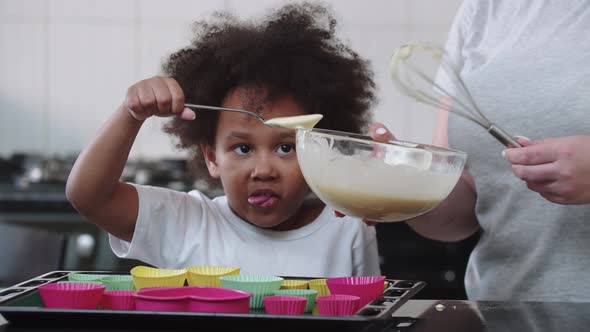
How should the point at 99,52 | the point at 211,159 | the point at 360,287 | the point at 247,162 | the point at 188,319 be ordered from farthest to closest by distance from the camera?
the point at 99,52, the point at 211,159, the point at 247,162, the point at 360,287, the point at 188,319

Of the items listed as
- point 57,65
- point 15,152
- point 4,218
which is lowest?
point 4,218

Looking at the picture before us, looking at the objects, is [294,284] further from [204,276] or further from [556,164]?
[556,164]

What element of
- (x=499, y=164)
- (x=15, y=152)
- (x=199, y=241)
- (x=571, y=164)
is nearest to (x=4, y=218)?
(x=15, y=152)

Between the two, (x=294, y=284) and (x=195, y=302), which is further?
(x=294, y=284)

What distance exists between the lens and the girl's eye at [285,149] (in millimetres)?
1066

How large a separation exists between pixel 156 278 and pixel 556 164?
0.39 metres

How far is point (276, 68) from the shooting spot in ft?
3.76

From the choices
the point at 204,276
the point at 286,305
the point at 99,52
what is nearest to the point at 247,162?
the point at 204,276

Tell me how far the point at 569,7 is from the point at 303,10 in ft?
1.33

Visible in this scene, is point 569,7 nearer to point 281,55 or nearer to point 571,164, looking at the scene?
point 571,164

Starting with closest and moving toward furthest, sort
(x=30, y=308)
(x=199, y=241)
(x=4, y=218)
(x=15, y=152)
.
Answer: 1. (x=30, y=308)
2. (x=199, y=241)
3. (x=4, y=218)
4. (x=15, y=152)

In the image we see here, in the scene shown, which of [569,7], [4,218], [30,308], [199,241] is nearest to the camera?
[30,308]

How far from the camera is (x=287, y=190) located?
106 centimetres

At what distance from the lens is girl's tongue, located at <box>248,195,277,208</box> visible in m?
1.06
